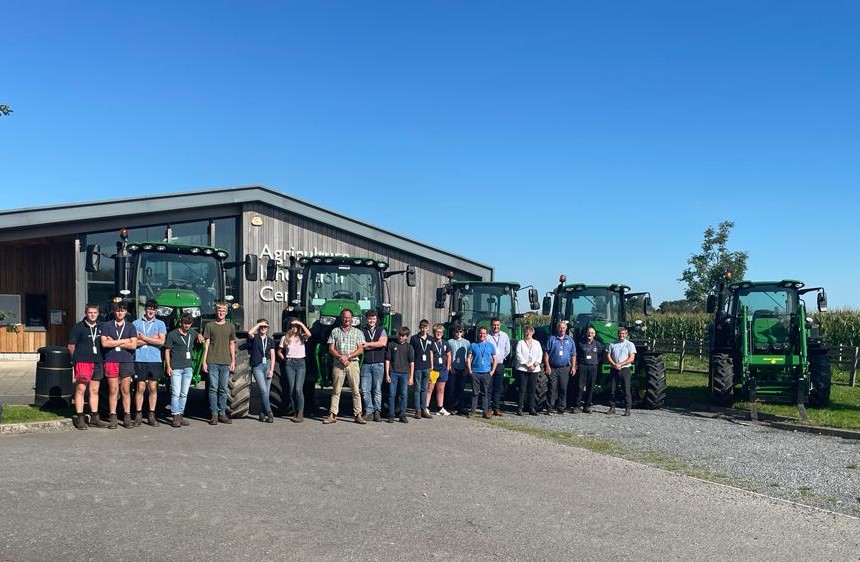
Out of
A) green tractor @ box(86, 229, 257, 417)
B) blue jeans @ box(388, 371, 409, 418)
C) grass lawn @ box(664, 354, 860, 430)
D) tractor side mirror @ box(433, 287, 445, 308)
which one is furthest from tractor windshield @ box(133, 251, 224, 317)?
grass lawn @ box(664, 354, 860, 430)

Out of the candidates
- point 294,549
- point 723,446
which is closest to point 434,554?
point 294,549

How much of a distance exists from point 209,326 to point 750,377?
377 inches

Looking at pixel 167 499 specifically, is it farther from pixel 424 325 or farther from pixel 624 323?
pixel 624 323

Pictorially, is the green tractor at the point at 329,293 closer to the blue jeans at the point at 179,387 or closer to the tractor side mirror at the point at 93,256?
the blue jeans at the point at 179,387

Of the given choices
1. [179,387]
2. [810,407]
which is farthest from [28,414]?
[810,407]

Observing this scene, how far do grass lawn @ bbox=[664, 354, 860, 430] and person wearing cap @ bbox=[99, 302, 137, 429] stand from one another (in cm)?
1020

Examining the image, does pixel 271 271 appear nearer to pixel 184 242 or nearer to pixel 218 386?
pixel 218 386

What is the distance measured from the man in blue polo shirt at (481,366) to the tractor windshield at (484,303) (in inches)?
107

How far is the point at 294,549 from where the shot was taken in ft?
18.2

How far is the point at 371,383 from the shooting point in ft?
40.2

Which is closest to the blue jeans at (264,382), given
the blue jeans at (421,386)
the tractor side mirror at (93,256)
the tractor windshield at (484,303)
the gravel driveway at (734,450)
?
the blue jeans at (421,386)

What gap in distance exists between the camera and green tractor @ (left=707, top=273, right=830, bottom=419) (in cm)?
1420

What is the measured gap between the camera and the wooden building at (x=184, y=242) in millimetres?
19250

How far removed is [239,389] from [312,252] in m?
10.5
